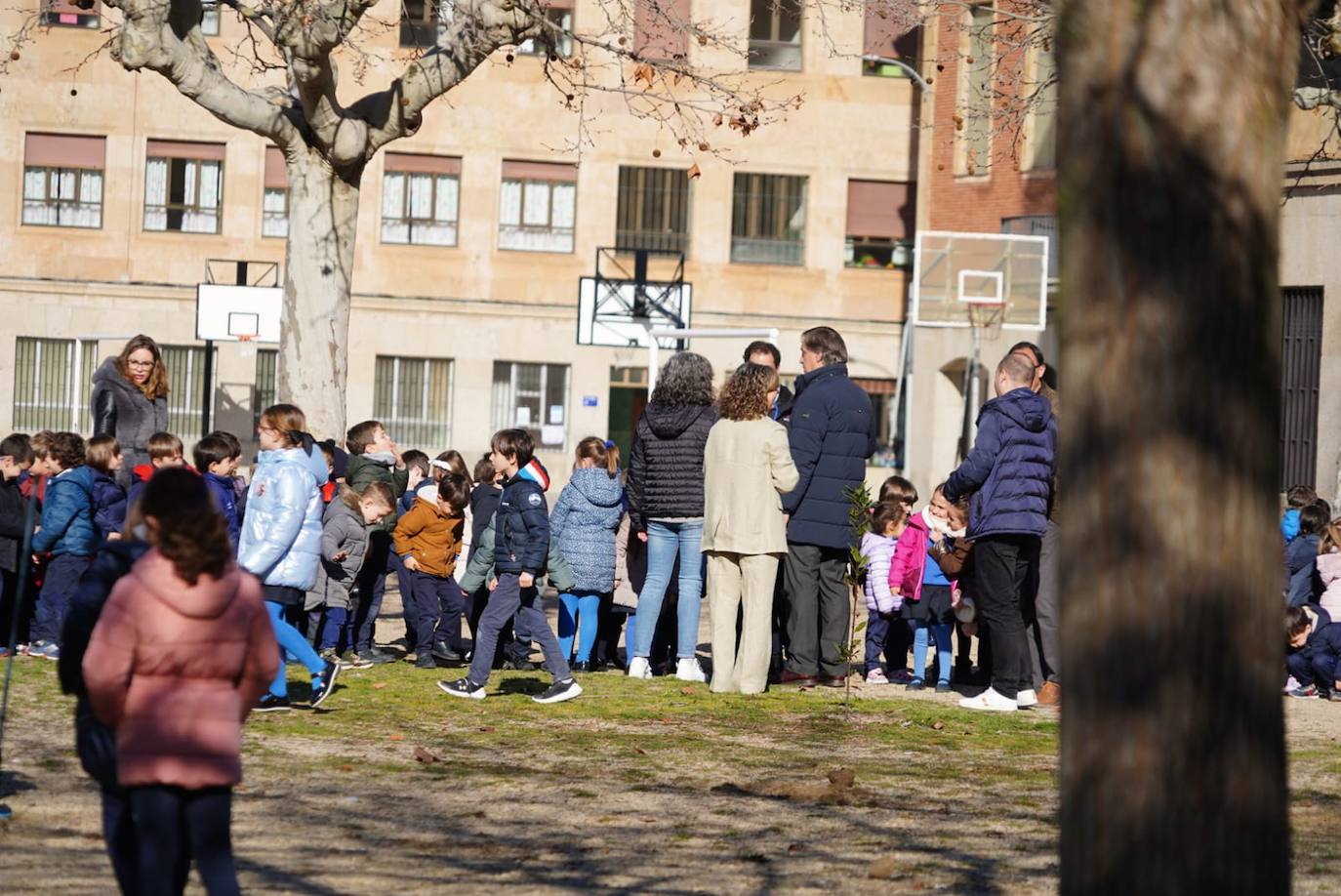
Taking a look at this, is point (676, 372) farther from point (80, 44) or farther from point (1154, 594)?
point (80, 44)

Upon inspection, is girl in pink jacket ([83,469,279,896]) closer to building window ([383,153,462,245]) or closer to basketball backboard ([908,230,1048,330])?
basketball backboard ([908,230,1048,330])

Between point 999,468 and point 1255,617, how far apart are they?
7.26 m

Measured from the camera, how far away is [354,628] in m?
14.0

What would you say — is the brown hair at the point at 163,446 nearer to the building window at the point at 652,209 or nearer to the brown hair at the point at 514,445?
the brown hair at the point at 514,445

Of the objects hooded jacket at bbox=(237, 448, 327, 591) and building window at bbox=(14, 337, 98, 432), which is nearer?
hooded jacket at bbox=(237, 448, 327, 591)

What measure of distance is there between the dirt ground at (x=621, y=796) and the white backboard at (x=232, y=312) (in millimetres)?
23785

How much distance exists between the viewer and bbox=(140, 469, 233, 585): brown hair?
5.20 meters

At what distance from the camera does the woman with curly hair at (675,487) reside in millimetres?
12633

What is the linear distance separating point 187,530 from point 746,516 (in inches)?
267

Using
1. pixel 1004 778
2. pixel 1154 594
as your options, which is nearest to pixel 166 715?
pixel 1154 594

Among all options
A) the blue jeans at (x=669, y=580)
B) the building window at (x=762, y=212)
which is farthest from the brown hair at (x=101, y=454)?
the building window at (x=762, y=212)

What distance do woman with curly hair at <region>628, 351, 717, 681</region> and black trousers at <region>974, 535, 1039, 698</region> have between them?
2.04 m

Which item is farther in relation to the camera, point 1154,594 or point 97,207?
point 97,207

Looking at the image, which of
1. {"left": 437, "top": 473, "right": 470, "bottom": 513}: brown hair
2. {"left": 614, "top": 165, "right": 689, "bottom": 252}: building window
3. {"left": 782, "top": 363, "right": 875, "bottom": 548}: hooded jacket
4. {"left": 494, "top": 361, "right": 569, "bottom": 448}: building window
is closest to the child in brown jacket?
{"left": 437, "top": 473, "right": 470, "bottom": 513}: brown hair
